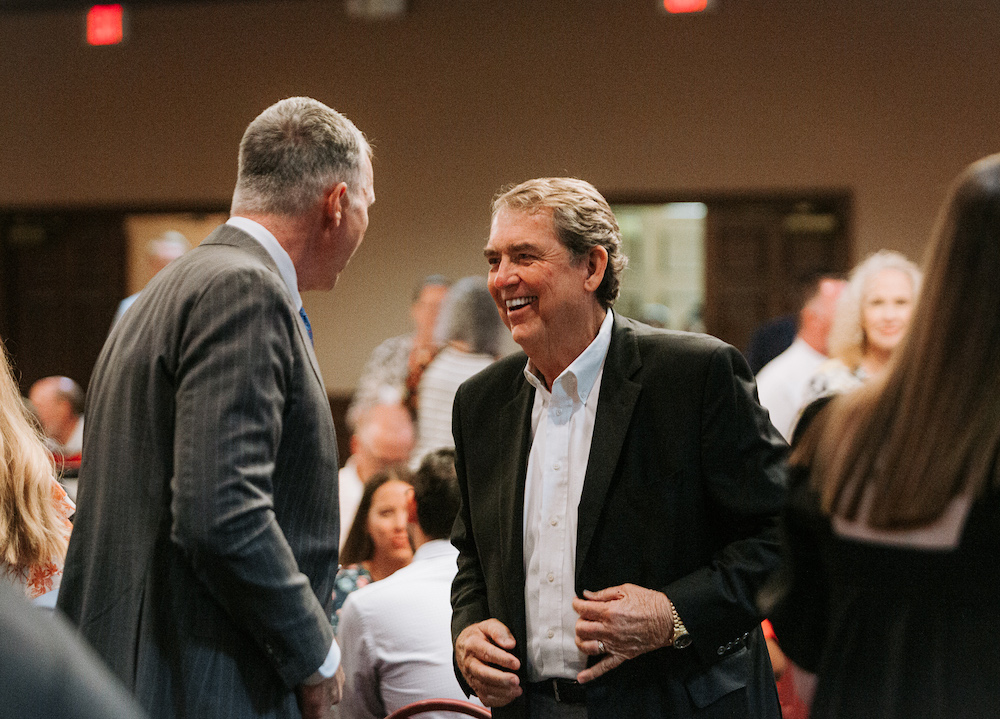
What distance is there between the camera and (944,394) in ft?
3.44

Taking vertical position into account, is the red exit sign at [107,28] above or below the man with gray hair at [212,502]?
above

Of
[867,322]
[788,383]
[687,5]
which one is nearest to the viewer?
[867,322]

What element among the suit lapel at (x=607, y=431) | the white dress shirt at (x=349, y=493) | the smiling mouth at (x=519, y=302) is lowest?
the white dress shirt at (x=349, y=493)

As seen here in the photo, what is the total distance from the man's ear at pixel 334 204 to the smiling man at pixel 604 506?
296 millimetres

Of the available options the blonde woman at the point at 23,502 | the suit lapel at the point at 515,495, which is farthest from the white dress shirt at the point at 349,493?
the suit lapel at the point at 515,495

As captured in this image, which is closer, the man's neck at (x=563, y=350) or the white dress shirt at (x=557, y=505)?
the white dress shirt at (x=557, y=505)

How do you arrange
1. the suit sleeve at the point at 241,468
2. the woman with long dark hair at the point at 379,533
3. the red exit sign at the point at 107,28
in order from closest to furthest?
the suit sleeve at the point at 241,468 → the woman with long dark hair at the point at 379,533 → the red exit sign at the point at 107,28

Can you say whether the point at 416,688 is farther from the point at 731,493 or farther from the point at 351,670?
the point at 731,493

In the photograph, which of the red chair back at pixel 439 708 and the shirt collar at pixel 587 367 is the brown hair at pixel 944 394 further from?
the red chair back at pixel 439 708

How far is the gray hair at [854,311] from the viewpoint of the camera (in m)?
3.94

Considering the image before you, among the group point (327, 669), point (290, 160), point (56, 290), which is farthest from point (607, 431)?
point (56, 290)

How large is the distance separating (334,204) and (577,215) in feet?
1.41

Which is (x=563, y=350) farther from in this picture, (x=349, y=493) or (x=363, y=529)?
(x=349, y=493)

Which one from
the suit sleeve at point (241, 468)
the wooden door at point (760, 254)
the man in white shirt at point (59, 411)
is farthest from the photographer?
the wooden door at point (760, 254)
